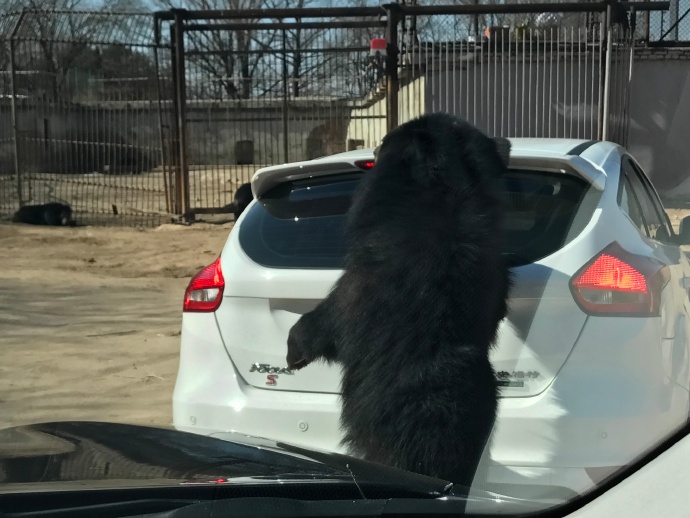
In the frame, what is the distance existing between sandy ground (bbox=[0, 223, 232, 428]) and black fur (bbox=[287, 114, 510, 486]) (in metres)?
2.36

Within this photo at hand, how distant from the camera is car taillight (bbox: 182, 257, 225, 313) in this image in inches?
135

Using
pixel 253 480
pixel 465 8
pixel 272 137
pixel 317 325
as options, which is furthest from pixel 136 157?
pixel 253 480

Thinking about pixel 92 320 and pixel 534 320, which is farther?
pixel 92 320

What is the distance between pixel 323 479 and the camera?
7.08 feet

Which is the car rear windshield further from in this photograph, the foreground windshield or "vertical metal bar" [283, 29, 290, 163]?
"vertical metal bar" [283, 29, 290, 163]

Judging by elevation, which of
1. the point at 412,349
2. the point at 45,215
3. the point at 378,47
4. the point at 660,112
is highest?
the point at 378,47

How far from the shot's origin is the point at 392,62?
12336 mm

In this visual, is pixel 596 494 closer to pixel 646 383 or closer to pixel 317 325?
pixel 646 383

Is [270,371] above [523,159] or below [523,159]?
below

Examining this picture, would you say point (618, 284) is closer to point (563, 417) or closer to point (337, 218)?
point (563, 417)

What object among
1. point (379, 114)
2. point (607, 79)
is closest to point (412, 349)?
point (607, 79)

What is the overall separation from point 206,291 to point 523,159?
135cm

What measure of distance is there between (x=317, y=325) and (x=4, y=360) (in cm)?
405

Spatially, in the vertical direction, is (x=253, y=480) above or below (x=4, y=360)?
above
